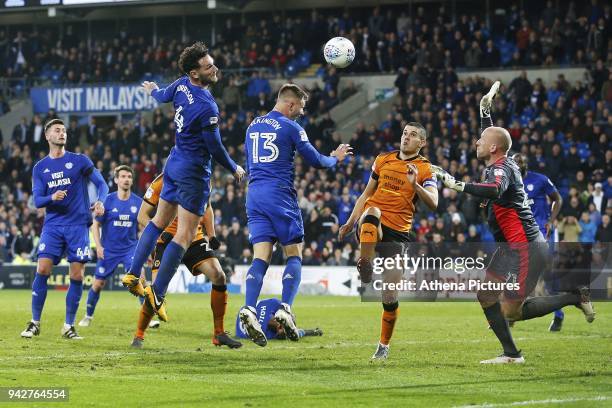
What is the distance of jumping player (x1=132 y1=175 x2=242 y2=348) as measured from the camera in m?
11.6

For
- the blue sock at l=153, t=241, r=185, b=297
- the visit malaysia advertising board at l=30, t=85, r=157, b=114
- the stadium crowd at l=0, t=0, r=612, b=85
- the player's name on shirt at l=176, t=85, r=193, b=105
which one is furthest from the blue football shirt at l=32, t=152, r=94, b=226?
the visit malaysia advertising board at l=30, t=85, r=157, b=114

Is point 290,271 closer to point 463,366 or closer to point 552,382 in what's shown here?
point 463,366

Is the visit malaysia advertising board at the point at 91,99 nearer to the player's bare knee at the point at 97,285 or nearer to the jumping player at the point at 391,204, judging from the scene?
the player's bare knee at the point at 97,285

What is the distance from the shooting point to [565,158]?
2680 cm

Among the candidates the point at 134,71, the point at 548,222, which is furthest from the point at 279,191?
the point at 134,71

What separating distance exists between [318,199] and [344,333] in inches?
597

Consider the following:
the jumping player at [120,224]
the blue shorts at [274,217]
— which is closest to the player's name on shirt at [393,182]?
the blue shorts at [274,217]

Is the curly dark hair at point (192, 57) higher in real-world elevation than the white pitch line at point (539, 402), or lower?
higher

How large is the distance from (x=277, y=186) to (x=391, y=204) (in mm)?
1258

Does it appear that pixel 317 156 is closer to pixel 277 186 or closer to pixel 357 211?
pixel 277 186

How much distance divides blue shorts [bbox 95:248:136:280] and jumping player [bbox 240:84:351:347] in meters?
6.22

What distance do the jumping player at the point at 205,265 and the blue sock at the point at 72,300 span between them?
1213 mm

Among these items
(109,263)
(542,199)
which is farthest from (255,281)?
(542,199)

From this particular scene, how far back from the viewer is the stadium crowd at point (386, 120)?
88.0ft
